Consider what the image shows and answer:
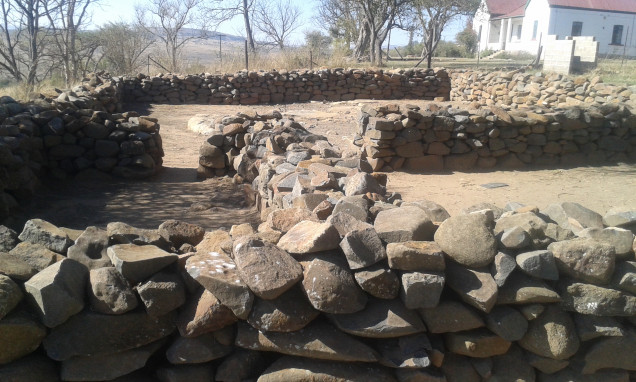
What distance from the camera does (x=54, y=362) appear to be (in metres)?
2.29

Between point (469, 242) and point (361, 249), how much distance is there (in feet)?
1.65

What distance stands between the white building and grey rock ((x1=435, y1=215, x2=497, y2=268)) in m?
39.4

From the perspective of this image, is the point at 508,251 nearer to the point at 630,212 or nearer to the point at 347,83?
the point at 630,212

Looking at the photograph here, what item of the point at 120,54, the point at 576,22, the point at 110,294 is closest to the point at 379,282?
the point at 110,294

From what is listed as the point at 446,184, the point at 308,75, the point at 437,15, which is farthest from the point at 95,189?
the point at 437,15

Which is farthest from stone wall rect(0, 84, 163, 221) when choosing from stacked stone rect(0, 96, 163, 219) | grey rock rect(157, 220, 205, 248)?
grey rock rect(157, 220, 205, 248)

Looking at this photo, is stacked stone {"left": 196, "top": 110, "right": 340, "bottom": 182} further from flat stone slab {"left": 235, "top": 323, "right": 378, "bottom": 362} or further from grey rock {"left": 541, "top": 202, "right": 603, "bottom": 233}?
flat stone slab {"left": 235, "top": 323, "right": 378, "bottom": 362}

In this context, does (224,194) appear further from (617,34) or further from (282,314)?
(617,34)

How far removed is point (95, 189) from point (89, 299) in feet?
20.4

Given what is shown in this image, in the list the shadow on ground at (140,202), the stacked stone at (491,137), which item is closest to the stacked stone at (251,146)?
the shadow on ground at (140,202)

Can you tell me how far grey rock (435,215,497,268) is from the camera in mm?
2471

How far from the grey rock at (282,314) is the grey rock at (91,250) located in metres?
0.74

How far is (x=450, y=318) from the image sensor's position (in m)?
2.43

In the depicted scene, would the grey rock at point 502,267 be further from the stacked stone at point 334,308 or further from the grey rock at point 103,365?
the grey rock at point 103,365
